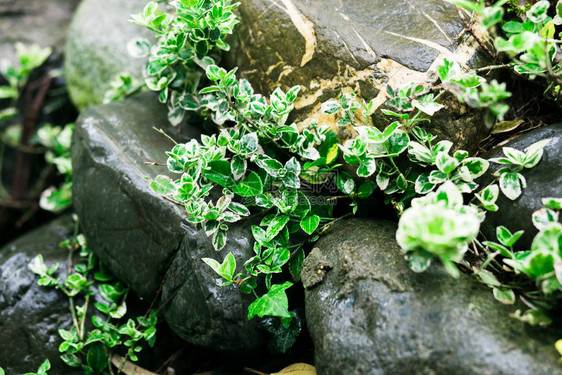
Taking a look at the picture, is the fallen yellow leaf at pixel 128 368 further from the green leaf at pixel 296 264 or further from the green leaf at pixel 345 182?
the green leaf at pixel 345 182

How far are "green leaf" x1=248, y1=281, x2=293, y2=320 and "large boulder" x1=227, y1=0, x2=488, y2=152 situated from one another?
2.44 ft

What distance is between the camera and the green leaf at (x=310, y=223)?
73.9 inches

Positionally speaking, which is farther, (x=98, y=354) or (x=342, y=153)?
(x=98, y=354)

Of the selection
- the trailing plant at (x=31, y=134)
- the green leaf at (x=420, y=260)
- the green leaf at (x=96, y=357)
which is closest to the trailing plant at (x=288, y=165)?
the green leaf at (x=420, y=260)

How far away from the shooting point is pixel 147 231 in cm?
206

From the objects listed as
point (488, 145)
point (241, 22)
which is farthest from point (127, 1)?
point (488, 145)

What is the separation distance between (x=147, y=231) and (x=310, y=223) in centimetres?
77

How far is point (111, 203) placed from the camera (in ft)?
7.09

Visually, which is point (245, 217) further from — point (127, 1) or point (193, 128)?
point (127, 1)

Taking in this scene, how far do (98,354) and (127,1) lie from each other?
2.36 m

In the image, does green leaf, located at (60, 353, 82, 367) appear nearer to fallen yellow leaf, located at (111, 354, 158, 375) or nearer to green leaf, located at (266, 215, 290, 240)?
fallen yellow leaf, located at (111, 354, 158, 375)

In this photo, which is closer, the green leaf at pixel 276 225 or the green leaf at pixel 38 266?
the green leaf at pixel 276 225

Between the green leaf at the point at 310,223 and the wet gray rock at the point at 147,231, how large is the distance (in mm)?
273

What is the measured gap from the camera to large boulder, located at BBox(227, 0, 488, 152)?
1.87 metres
